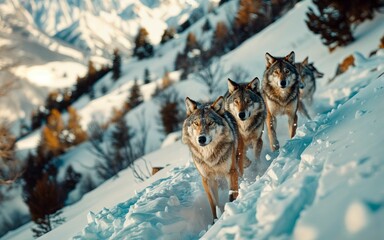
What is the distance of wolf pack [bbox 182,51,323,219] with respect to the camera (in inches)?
211

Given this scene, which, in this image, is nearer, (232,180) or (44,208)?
(232,180)

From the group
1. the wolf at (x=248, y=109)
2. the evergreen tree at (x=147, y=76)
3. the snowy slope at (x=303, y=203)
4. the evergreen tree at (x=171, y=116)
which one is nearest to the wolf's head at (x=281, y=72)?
the wolf at (x=248, y=109)

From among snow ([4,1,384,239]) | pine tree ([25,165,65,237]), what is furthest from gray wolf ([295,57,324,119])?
pine tree ([25,165,65,237])

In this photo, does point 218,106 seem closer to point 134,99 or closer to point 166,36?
point 134,99

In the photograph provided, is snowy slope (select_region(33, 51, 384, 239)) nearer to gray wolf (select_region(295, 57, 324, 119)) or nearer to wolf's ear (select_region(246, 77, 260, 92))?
wolf's ear (select_region(246, 77, 260, 92))

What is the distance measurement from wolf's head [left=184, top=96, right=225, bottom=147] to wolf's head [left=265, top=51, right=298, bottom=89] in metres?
1.96

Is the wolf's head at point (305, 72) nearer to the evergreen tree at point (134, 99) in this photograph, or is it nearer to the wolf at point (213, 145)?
the wolf at point (213, 145)

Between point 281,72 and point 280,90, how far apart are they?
419mm

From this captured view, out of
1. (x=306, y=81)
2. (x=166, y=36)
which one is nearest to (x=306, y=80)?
(x=306, y=81)

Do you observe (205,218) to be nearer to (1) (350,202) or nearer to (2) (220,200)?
(2) (220,200)

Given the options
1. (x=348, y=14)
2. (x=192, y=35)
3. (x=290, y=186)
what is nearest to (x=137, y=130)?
(x=348, y=14)

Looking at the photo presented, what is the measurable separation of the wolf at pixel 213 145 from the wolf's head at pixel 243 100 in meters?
0.52

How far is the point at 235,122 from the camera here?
6.31m

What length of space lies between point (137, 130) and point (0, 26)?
2810 cm
